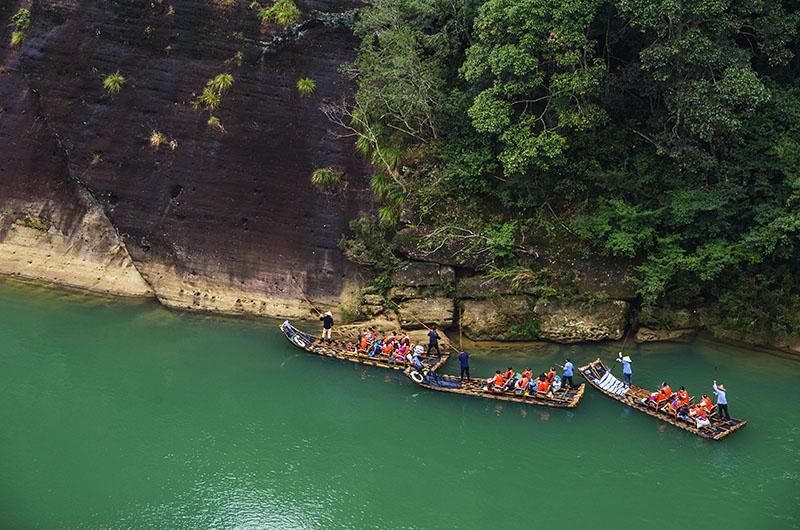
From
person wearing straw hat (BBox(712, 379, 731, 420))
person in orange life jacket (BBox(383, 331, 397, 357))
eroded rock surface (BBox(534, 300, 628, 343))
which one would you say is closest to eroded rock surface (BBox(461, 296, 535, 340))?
eroded rock surface (BBox(534, 300, 628, 343))

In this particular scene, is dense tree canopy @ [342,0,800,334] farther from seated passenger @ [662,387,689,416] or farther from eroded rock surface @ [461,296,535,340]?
seated passenger @ [662,387,689,416]

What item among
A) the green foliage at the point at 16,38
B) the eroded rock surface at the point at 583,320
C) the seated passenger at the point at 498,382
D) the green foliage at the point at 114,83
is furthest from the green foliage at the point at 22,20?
the seated passenger at the point at 498,382

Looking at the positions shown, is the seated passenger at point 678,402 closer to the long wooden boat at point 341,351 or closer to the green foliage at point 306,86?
the long wooden boat at point 341,351

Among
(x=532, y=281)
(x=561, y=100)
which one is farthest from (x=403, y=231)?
(x=561, y=100)

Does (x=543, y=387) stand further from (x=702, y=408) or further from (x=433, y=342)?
(x=702, y=408)

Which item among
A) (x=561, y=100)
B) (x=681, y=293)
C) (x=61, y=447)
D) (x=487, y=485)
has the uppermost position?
(x=561, y=100)

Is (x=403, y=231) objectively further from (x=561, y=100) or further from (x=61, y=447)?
(x=61, y=447)
